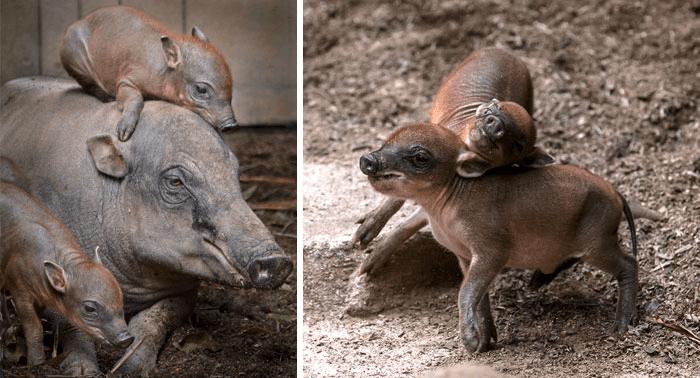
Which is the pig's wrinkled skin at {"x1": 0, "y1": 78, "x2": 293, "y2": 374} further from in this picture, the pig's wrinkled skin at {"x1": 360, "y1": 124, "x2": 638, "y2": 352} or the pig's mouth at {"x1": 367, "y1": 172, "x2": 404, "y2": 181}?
the pig's wrinkled skin at {"x1": 360, "y1": 124, "x2": 638, "y2": 352}

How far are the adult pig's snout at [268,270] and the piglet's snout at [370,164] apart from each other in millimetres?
513

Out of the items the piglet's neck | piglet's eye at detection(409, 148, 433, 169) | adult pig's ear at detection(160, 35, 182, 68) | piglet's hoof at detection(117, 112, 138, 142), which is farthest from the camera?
the piglet's neck

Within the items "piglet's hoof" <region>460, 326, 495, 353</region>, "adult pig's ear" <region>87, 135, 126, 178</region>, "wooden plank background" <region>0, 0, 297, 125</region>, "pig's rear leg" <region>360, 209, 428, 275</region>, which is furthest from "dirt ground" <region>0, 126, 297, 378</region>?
"piglet's hoof" <region>460, 326, 495, 353</region>

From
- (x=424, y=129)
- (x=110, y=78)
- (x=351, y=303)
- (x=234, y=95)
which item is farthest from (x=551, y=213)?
(x=110, y=78)

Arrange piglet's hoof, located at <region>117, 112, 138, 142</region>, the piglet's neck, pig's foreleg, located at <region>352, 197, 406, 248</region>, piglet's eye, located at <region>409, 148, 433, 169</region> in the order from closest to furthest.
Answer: piglet's hoof, located at <region>117, 112, 138, 142</region> < piglet's eye, located at <region>409, 148, 433, 169</region> < the piglet's neck < pig's foreleg, located at <region>352, 197, 406, 248</region>

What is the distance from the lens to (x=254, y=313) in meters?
4.44

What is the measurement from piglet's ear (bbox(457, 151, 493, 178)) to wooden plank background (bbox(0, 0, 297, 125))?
0.80 m

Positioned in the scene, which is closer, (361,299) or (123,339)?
(123,339)

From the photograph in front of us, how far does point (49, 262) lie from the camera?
3965mm

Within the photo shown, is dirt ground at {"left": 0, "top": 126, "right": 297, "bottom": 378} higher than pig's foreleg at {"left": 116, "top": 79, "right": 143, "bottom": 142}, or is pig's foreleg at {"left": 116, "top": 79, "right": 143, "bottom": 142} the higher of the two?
pig's foreleg at {"left": 116, "top": 79, "right": 143, "bottom": 142}

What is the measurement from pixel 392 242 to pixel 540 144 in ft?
5.76

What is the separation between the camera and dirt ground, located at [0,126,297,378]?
425 centimetres

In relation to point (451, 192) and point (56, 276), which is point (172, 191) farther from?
point (451, 192)

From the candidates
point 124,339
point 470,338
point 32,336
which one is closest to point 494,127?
point 470,338
